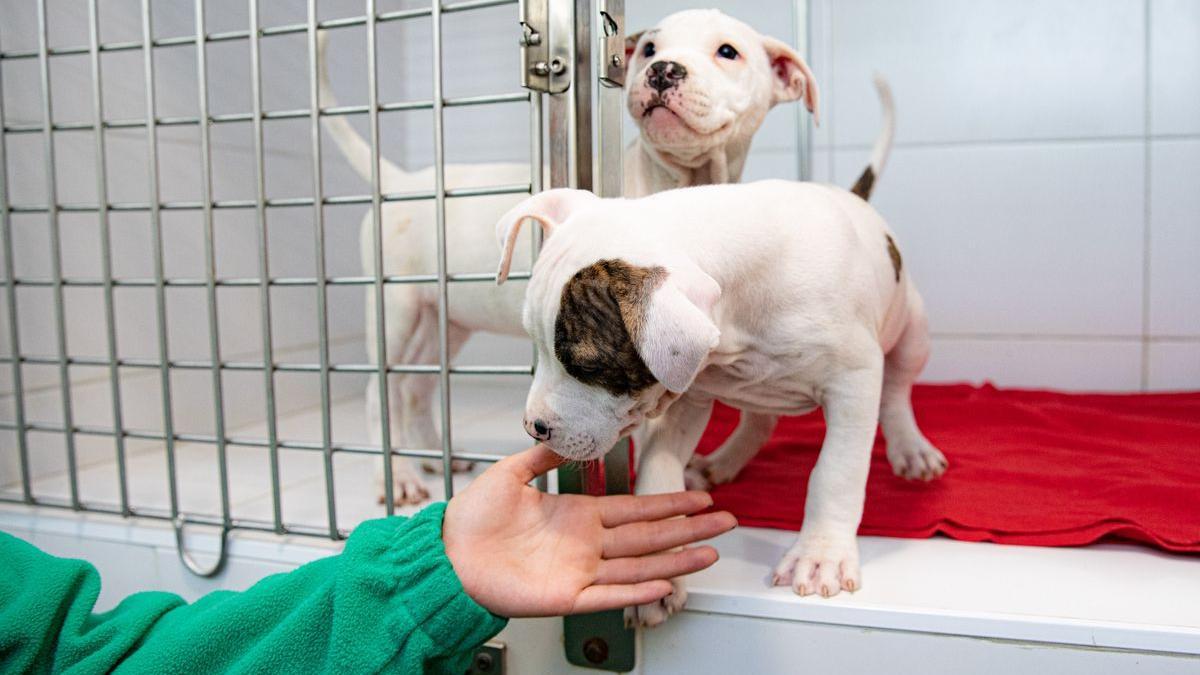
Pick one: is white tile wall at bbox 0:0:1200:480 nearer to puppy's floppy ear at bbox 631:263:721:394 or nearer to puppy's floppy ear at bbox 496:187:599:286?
puppy's floppy ear at bbox 496:187:599:286

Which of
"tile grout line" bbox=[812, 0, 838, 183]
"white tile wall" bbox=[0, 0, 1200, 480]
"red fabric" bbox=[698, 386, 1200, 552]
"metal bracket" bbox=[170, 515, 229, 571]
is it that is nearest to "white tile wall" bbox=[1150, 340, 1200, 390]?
"white tile wall" bbox=[0, 0, 1200, 480]

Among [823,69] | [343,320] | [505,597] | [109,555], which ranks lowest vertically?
[109,555]

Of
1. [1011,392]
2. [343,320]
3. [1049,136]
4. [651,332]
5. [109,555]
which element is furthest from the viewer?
[343,320]

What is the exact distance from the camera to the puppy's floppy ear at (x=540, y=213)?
3.65ft

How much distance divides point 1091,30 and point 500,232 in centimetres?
246

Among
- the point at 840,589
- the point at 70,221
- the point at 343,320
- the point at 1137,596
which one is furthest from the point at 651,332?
the point at 343,320

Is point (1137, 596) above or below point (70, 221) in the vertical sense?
below

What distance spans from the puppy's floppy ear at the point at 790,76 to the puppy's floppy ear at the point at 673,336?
890 mm

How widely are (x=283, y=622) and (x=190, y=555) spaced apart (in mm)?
590

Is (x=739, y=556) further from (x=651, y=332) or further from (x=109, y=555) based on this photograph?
(x=109, y=555)

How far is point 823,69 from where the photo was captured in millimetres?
3033

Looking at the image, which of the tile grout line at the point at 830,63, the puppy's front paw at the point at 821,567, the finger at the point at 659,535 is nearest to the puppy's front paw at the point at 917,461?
the puppy's front paw at the point at 821,567

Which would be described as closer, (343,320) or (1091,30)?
(1091,30)

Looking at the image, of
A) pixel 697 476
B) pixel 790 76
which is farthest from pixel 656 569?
pixel 790 76
